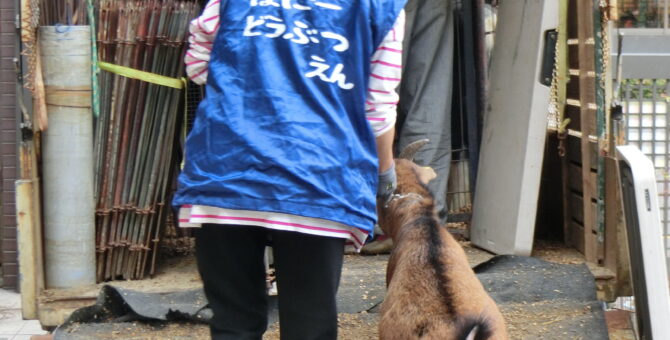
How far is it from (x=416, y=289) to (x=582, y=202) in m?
2.08

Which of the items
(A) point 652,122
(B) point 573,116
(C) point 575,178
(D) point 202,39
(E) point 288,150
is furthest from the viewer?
(A) point 652,122

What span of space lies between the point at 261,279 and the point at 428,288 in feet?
2.51

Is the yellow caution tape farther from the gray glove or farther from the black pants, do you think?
the black pants

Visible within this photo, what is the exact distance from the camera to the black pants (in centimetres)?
314

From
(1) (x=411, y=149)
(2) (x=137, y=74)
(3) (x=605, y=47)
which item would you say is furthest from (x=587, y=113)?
(2) (x=137, y=74)

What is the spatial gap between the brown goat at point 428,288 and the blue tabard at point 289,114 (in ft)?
2.05

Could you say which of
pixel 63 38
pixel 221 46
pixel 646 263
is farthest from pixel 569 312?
pixel 63 38

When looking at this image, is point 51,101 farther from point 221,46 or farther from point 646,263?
point 646,263

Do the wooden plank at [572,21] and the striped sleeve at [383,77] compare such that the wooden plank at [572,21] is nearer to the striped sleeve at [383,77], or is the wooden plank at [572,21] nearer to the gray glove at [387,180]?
the gray glove at [387,180]

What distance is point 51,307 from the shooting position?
4582mm

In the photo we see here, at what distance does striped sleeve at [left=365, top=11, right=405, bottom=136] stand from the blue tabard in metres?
0.03

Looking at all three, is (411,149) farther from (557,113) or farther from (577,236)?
(557,113)

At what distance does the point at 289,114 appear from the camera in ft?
9.93

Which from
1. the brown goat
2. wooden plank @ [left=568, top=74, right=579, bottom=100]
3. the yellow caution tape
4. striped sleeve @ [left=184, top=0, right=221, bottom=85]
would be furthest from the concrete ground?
striped sleeve @ [left=184, top=0, right=221, bottom=85]
